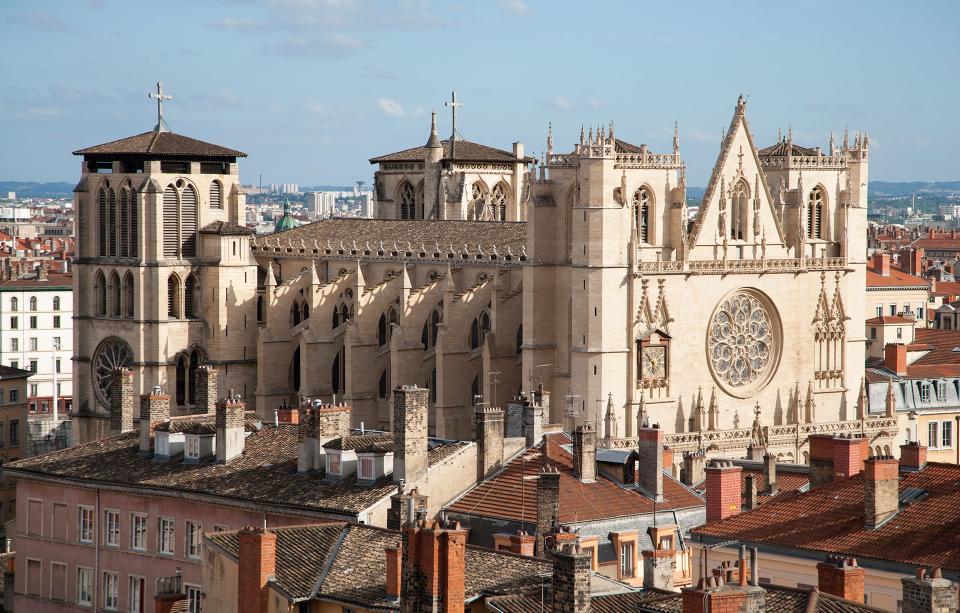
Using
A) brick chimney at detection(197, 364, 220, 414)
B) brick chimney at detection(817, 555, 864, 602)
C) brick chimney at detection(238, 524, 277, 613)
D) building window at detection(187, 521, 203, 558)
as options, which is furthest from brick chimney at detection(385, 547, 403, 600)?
brick chimney at detection(197, 364, 220, 414)

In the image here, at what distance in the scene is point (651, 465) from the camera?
2154 inches

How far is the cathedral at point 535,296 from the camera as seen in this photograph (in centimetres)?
8350

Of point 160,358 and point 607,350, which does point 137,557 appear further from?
point 160,358

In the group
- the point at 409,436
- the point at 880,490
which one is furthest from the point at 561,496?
the point at 880,490

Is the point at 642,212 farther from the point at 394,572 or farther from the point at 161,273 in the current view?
the point at 394,572

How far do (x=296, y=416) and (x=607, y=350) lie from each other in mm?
20142

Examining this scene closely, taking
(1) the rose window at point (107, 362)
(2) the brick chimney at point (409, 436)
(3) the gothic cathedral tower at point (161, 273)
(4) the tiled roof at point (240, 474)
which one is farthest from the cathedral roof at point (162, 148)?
(2) the brick chimney at point (409, 436)

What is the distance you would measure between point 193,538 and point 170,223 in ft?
153

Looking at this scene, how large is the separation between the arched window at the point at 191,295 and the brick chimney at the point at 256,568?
2265 inches

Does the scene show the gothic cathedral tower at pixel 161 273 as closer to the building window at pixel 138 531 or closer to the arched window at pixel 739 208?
the arched window at pixel 739 208

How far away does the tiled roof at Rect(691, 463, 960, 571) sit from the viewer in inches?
1693

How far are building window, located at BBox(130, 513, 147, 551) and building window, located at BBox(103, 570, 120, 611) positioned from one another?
2.86ft

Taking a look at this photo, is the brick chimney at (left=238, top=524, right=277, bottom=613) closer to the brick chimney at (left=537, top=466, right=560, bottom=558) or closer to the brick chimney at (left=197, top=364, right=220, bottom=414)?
the brick chimney at (left=537, top=466, right=560, bottom=558)

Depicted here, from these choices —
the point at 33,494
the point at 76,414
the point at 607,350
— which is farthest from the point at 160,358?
the point at 33,494
